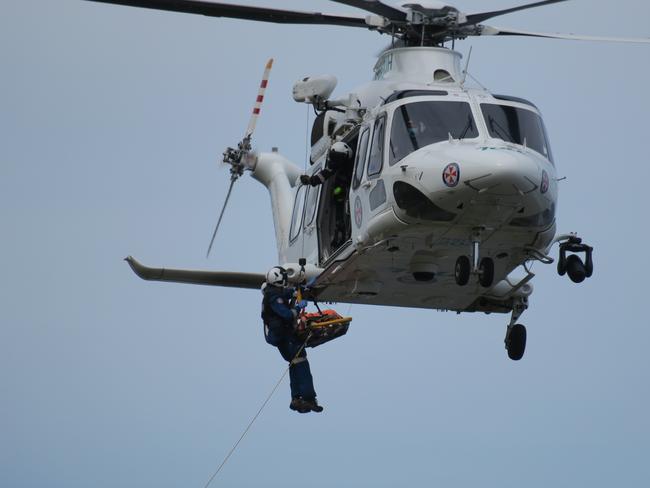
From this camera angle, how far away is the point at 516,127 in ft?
63.5

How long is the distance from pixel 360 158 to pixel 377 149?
0.50 meters

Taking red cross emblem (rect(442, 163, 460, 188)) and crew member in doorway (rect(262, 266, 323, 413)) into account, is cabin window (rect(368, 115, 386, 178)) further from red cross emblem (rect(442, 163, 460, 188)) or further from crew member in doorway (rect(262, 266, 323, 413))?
crew member in doorway (rect(262, 266, 323, 413))

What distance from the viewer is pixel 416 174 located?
61.2 ft

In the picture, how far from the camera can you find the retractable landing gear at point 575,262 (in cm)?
1994

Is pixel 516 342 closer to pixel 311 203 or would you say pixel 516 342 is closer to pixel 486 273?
pixel 486 273

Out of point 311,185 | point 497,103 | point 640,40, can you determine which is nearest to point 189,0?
point 311,185

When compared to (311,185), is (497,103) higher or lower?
higher

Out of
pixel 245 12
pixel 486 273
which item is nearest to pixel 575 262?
pixel 486 273

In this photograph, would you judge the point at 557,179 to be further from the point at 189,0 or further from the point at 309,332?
the point at 189,0

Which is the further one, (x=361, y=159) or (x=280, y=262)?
(x=280, y=262)

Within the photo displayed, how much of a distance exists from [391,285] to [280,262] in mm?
3447

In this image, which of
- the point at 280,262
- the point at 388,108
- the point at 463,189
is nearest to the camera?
the point at 463,189

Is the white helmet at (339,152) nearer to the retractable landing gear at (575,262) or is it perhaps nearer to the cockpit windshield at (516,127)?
the cockpit windshield at (516,127)

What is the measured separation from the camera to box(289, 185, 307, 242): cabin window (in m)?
22.8
